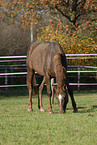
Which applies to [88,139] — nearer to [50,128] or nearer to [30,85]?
[50,128]

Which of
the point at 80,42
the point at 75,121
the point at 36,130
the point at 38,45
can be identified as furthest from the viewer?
the point at 80,42

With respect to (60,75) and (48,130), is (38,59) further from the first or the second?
(48,130)

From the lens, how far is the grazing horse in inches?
303

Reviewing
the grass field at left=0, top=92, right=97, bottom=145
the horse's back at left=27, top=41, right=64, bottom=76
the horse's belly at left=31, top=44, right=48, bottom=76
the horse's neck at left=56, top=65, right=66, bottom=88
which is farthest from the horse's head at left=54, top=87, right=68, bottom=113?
the horse's belly at left=31, top=44, right=48, bottom=76

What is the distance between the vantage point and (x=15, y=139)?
542 centimetres

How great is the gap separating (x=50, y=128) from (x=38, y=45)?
391cm

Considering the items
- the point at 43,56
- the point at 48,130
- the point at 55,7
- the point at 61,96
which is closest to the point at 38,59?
the point at 43,56

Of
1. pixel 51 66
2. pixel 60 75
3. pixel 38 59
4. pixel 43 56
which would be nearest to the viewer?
pixel 60 75

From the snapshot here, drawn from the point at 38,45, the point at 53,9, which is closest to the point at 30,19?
the point at 53,9

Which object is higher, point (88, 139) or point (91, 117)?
point (88, 139)

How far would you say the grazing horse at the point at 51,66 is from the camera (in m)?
7.68

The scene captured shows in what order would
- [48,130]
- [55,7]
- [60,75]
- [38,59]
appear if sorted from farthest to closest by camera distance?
[55,7]
[38,59]
[60,75]
[48,130]

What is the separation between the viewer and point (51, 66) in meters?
8.31

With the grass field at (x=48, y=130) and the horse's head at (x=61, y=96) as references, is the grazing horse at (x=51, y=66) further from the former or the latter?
Answer: the grass field at (x=48, y=130)
